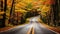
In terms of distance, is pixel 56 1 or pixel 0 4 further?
pixel 56 1

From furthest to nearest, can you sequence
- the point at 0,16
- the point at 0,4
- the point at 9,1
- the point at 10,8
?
the point at 10,8
the point at 9,1
the point at 0,4
the point at 0,16

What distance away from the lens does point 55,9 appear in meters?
43.9

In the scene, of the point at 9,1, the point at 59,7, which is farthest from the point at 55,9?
the point at 9,1

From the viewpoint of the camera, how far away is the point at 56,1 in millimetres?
42625

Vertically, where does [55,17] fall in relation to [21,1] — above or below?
below

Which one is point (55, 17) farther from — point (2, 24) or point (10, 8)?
point (2, 24)

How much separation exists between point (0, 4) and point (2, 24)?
4.02m

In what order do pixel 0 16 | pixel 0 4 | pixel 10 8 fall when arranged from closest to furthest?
pixel 0 16 → pixel 0 4 → pixel 10 8

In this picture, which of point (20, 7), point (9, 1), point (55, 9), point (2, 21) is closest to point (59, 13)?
point (55, 9)

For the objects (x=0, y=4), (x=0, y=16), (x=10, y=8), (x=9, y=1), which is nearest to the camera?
(x=0, y=16)

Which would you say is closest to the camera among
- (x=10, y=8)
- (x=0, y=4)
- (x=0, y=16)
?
(x=0, y=16)

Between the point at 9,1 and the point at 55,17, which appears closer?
the point at 9,1

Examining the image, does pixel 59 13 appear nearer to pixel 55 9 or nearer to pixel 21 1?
pixel 55 9

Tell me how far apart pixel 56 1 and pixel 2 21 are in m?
15.4
